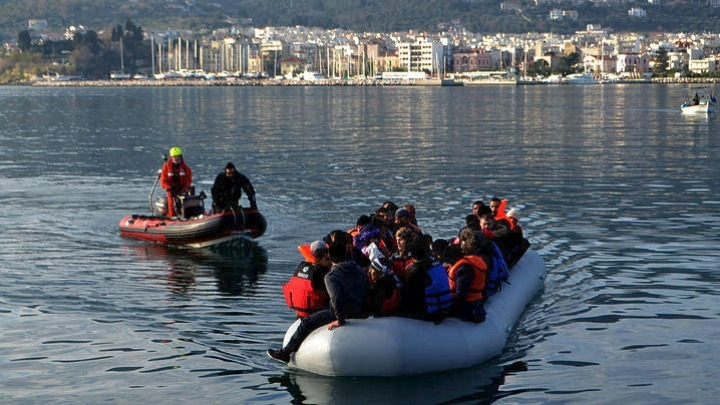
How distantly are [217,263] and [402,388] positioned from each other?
978cm

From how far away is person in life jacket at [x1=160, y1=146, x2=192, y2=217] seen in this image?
84.0 feet

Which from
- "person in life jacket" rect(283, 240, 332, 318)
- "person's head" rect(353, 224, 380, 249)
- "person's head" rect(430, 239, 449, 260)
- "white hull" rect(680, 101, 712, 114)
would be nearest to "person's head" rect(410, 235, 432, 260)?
"person's head" rect(430, 239, 449, 260)

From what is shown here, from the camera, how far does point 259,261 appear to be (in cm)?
2344

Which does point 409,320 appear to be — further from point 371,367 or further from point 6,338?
point 6,338

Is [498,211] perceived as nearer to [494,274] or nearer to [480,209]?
[480,209]

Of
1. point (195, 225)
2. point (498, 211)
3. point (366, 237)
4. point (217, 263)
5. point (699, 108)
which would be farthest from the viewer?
point (699, 108)

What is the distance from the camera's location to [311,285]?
14812mm

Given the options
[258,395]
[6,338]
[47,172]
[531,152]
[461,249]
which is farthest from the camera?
[531,152]

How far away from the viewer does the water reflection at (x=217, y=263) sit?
21.2m

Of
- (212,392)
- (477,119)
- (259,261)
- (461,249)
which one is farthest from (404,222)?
(477,119)

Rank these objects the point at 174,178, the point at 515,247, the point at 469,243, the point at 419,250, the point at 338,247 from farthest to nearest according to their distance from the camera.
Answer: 1. the point at 174,178
2. the point at 515,247
3. the point at 469,243
4. the point at 419,250
5. the point at 338,247

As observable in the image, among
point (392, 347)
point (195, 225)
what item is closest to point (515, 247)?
point (392, 347)

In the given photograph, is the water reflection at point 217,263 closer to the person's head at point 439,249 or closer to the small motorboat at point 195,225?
the small motorboat at point 195,225

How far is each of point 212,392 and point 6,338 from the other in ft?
14.3
